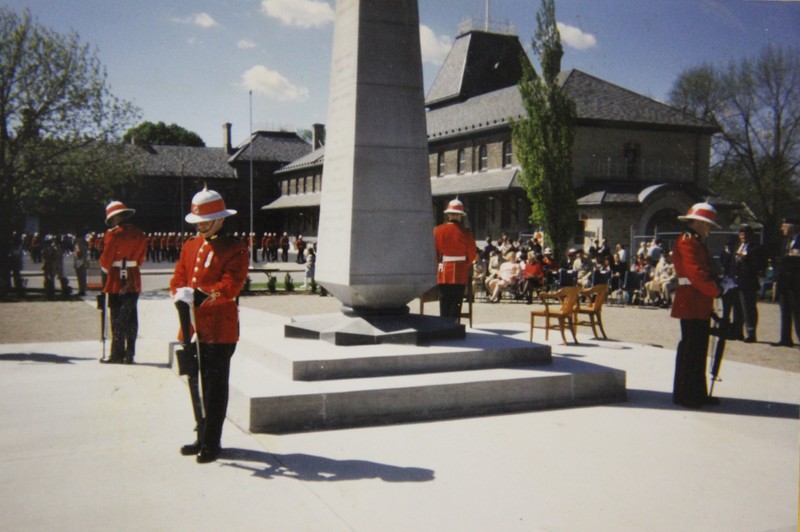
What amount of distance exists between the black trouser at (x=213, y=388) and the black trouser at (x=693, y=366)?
4.69 metres

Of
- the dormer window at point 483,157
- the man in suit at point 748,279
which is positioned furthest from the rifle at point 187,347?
the dormer window at point 483,157

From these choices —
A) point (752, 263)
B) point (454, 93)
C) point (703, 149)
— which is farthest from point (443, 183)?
point (752, 263)

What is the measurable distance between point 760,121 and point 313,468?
1534 centimetres

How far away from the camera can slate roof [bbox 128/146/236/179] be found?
50125 millimetres

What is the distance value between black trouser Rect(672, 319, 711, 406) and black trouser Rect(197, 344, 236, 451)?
4.69 m

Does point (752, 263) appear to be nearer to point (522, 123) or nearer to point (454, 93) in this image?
point (522, 123)

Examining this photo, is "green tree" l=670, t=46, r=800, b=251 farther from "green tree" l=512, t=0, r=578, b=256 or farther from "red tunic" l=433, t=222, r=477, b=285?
"green tree" l=512, t=0, r=578, b=256

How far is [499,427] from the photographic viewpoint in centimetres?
618

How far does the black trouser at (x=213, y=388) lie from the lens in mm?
5160

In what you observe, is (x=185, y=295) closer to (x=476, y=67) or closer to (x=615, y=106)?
(x=615, y=106)

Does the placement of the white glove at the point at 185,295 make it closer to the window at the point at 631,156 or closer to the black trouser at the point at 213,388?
the black trouser at the point at 213,388

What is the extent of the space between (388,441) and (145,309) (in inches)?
504

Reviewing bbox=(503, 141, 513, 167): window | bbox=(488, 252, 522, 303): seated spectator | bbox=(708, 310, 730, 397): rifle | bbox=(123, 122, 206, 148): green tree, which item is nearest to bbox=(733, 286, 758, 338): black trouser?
bbox=(708, 310, 730, 397): rifle

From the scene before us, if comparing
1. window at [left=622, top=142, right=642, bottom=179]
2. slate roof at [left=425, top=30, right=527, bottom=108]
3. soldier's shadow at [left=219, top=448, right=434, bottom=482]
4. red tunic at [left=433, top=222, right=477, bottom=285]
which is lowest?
soldier's shadow at [left=219, top=448, right=434, bottom=482]
